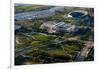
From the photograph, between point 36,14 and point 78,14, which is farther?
point 78,14

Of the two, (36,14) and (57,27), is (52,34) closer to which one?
(57,27)

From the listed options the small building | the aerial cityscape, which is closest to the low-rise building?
the aerial cityscape

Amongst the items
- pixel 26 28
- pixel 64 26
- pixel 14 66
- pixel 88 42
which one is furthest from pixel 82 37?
pixel 14 66

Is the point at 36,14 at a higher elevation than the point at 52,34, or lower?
higher

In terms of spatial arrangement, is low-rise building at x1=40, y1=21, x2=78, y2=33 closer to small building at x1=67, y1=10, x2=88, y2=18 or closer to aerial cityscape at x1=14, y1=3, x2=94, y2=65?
aerial cityscape at x1=14, y1=3, x2=94, y2=65

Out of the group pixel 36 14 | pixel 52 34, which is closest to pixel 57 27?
pixel 52 34

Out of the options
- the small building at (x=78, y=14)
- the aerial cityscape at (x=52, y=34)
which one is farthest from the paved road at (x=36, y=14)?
the small building at (x=78, y=14)

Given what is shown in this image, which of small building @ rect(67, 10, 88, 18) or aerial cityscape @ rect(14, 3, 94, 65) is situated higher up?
small building @ rect(67, 10, 88, 18)

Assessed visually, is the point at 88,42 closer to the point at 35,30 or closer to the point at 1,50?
the point at 35,30

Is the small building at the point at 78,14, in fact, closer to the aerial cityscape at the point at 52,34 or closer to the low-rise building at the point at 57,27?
the aerial cityscape at the point at 52,34
